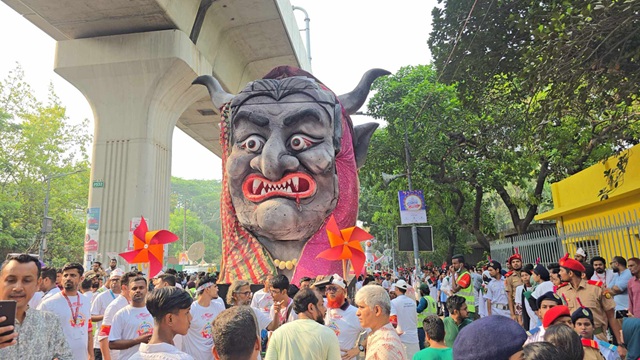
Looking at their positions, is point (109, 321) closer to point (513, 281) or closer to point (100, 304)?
point (100, 304)

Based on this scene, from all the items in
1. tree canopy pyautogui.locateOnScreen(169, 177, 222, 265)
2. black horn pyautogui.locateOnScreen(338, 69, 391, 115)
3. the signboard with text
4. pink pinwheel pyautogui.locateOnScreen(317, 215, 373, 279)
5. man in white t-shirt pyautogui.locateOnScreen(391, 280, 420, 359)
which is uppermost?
tree canopy pyautogui.locateOnScreen(169, 177, 222, 265)

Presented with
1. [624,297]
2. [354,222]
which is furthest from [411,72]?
[624,297]

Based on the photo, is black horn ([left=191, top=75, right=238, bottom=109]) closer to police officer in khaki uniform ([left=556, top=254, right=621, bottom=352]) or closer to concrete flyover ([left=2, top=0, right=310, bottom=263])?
concrete flyover ([left=2, top=0, right=310, bottom=263])

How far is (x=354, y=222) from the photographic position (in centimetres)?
→ 916

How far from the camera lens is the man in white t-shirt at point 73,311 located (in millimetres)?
4328

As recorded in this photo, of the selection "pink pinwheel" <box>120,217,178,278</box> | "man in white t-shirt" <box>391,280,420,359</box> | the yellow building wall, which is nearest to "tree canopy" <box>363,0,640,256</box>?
the yellow building wall

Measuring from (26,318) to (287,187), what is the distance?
6077 millimetres

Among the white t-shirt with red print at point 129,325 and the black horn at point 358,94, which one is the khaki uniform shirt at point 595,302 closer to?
the white t-shirt with red print at point 129,325

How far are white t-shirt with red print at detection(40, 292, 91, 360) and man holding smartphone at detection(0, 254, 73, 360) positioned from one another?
5.30 ft

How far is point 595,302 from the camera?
476cm

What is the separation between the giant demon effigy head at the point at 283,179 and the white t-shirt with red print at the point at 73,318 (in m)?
4.13

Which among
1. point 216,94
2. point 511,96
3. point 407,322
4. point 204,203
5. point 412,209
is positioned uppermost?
point 204,203

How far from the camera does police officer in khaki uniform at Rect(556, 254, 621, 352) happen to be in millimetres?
4738

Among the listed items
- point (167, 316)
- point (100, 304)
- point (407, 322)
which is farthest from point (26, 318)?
point (407, 322)
